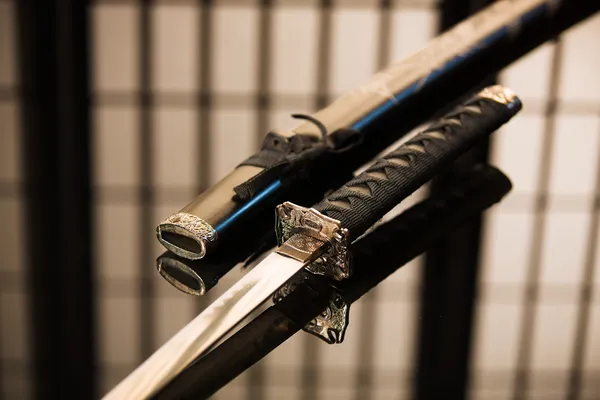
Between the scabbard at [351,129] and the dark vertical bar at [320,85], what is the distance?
73 centimetres

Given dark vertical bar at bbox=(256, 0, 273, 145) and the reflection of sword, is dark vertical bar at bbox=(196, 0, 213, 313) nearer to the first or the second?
dark vertical bar at bbox=(256, 0, 273, 145)

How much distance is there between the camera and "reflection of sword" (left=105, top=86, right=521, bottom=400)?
44 cm

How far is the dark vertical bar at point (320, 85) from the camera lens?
1559 millimetres

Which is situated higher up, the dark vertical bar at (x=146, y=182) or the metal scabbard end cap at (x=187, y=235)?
the metal scabbard end cap at (x=187, y=235)

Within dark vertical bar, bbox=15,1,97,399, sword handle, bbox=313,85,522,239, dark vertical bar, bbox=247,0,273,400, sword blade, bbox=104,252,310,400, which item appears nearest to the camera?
sword blade, bbox=104,252,310,400

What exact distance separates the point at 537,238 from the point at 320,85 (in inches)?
24.6

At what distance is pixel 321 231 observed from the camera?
1.72 ft

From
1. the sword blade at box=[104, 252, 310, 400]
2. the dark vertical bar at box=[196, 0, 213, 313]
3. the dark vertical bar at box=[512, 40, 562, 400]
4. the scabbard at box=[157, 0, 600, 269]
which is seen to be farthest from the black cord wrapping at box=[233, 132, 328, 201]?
the dark vertical bar at box=[512, 40, 562, 400]

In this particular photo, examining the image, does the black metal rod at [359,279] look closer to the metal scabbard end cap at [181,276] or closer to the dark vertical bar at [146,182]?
the metal scabbard end cap at [181,276]

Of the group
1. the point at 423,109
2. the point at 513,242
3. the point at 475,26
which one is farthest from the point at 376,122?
the point at 513,242

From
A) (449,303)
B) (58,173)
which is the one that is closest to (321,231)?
(449,303)

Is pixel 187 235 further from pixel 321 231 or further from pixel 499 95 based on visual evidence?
pixel 499 95

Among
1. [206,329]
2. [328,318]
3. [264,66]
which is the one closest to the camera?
[206,329]

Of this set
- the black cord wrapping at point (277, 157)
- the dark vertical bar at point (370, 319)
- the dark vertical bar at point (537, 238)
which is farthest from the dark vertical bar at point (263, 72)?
the black cord wrapping at point (277, 157)
